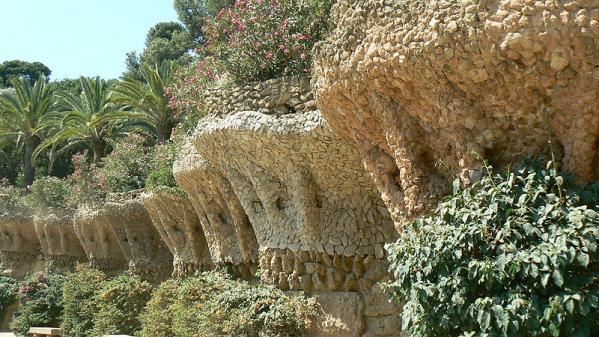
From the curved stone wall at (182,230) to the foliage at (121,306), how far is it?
106 cm

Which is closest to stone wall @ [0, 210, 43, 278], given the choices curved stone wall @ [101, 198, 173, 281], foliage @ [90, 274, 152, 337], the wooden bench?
curved stone wall @ [101, 198, 173, 281]

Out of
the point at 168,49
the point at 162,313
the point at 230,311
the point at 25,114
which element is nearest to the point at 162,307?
the point at 162,313

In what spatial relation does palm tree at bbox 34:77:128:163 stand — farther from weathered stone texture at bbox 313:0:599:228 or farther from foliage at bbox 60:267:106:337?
weathered stone texture at bbox 313:0:599:228

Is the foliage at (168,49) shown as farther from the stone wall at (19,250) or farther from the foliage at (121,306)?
the foliage at (121,306)

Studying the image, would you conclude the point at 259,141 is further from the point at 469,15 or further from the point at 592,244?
the point at 592,244

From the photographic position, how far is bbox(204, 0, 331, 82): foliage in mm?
9109

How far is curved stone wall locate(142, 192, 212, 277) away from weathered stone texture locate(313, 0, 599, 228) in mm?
6991

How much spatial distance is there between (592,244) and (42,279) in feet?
56.3

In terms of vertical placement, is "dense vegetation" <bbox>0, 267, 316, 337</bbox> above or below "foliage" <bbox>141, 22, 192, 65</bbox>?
below

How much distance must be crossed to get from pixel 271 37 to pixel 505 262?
5.38 metres

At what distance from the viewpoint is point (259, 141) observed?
30.0ft

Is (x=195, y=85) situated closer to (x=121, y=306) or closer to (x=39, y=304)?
(x=121, y=306)

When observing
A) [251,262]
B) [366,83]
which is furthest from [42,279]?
[366,83]

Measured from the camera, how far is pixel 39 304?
18031 millimetres
